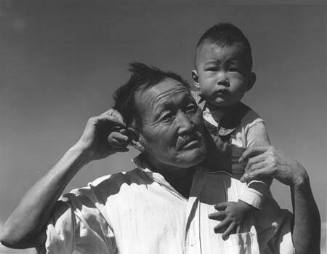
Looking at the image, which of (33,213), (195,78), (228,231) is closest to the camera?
(33,213)

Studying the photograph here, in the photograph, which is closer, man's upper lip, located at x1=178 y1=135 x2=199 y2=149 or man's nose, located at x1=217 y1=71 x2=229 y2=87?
man's upper lip, located at x1=178 y1=135 x2=199 y2=149

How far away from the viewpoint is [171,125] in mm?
2822

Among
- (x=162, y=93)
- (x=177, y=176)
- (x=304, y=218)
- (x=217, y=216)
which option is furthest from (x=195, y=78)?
(x=304, y=218)

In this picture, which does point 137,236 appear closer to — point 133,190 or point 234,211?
point 133,190

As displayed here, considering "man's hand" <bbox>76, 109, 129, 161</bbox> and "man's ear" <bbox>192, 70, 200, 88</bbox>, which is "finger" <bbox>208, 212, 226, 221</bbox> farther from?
"man's ear" <bbox>192, 70, 200, 88</bbox>

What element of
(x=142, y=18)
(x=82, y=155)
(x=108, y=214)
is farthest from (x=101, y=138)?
(x=142, y=18)

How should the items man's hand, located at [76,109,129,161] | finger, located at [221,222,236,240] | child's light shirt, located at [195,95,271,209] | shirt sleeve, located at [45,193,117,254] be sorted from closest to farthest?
shirt sleeve, located at [45,193,117,254] < finger, located at [221,222,236,240] < man's hand, located at [76,109,129,161] < child's light shirt, located at [195,95,271,209]

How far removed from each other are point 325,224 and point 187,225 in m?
0.93

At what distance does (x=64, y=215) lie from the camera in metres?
2.65

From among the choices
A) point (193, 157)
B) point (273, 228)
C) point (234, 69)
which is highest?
point (234, 69)

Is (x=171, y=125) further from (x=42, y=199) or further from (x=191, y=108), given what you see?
(x=42, y=199)

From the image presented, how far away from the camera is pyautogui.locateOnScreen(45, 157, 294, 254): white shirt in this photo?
2668mm

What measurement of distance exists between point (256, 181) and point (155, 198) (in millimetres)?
461

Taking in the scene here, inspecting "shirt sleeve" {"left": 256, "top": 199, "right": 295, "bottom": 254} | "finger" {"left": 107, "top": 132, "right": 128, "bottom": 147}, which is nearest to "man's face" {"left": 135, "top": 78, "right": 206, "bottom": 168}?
"finger" {"left": 107, "top": 132, "right": 128, "bottom": 147}
